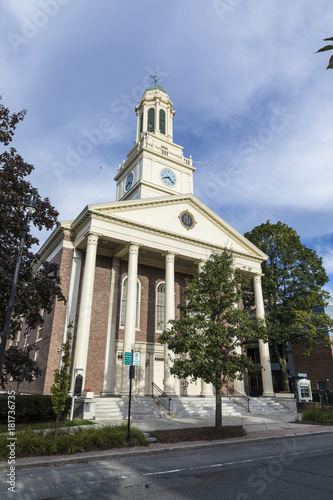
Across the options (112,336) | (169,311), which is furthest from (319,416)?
(112,336)

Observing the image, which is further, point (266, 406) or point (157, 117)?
point (157, 117)

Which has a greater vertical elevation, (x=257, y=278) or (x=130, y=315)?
(x=257, y=278)

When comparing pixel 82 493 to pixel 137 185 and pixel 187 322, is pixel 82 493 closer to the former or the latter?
pixel 187 322

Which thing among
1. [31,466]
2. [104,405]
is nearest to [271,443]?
[31,466]

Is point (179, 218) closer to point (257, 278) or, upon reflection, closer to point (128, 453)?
point (257, 278)

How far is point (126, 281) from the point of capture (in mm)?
28594

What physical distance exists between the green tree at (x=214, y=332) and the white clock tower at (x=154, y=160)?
18095 millimetres

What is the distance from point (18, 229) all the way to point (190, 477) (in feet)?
41.1

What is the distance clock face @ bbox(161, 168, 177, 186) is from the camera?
3638 cm

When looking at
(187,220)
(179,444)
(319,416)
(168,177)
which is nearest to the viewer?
(179,444)

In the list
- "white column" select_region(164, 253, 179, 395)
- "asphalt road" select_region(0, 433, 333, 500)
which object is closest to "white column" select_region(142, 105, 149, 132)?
"white column" select_region(164, 253, 179, 395)

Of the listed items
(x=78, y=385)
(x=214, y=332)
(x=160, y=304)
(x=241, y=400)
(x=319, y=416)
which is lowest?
(x=319, y=416)

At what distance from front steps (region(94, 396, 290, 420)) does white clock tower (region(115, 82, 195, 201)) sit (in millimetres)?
18652

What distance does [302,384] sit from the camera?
93.5 feet
